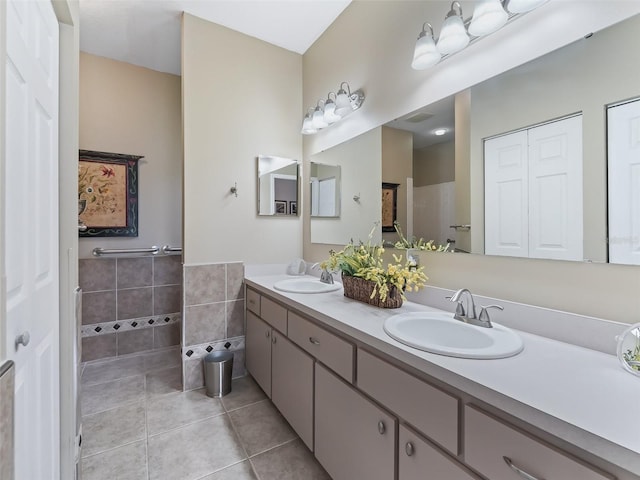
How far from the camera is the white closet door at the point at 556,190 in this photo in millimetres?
987

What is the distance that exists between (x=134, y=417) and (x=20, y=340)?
1439mm

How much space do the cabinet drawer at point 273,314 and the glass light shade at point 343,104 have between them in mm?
1435

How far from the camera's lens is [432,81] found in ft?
4.85

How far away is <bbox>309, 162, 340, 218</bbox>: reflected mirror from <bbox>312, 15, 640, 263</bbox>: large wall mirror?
2.66 ft

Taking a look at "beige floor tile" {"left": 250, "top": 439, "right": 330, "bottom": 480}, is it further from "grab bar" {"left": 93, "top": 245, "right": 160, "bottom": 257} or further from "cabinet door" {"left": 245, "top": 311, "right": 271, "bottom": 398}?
"grab bar" {"left": 93, "top": 245, "right": 160, "bottom": 257}

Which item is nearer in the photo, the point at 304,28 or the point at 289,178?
the point at 304,28

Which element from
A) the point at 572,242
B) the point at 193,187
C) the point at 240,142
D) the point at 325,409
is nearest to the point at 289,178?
the point at 240,142

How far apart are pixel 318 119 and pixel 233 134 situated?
695 millimetres

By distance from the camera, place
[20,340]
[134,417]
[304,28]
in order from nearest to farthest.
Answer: [20,340]
[134,417]
[304,28]

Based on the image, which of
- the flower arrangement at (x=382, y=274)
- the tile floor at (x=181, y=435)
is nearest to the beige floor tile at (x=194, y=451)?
the tile floor at (x=181, y=435)

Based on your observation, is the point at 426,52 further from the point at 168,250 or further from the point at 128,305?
the point at 128,305

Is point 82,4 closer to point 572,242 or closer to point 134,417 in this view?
point 134,417

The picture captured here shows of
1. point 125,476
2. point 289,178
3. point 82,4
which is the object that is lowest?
point 125,476

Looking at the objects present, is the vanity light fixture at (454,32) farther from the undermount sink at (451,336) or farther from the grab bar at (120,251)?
the grab bar at (120,251)
